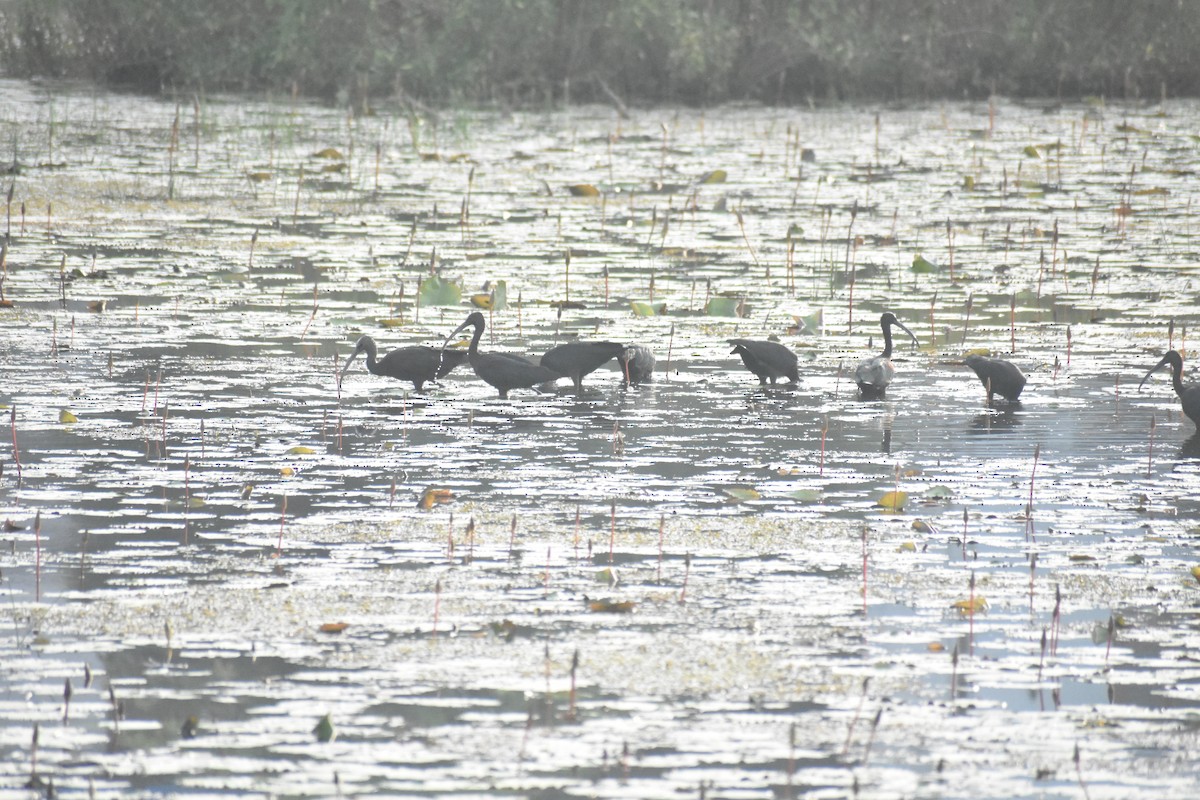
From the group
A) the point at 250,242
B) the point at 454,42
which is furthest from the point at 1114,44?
the point at 250,242

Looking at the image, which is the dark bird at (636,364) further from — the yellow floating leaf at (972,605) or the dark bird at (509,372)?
the yellow floating leaf at (972,605)

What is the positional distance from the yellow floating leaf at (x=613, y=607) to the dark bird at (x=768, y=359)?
3.60 m

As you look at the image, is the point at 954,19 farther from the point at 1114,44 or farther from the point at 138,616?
the point at 138,616

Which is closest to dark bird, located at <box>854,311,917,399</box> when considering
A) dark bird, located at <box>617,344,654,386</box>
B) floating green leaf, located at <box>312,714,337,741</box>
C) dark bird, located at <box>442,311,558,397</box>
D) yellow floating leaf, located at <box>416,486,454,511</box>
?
dark bird, located at <box>617,344,654,386</box>

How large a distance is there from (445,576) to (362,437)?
6.97 ft

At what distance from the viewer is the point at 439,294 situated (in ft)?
35.4

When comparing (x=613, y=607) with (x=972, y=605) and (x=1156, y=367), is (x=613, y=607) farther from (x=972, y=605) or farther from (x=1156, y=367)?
(x=1156, y=367)

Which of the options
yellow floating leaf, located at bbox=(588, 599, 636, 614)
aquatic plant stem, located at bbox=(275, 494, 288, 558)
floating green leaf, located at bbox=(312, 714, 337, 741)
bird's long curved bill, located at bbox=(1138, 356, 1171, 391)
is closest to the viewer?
floating green leaf, located at bbox=(312, 714, 337, 741)

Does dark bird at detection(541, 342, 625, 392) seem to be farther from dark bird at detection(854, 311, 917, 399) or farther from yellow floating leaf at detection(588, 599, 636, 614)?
yellow floating leaf at detection(588, 599, 636, 614)

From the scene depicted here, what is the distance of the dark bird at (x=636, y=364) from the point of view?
8.70 m

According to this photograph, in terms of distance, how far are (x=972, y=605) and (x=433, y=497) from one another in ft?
6.67

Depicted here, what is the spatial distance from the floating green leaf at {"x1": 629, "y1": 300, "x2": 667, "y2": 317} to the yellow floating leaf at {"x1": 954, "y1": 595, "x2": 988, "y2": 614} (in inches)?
206

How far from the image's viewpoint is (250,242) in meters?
13.0

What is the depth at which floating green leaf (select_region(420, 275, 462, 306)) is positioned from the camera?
10773 millimetres
